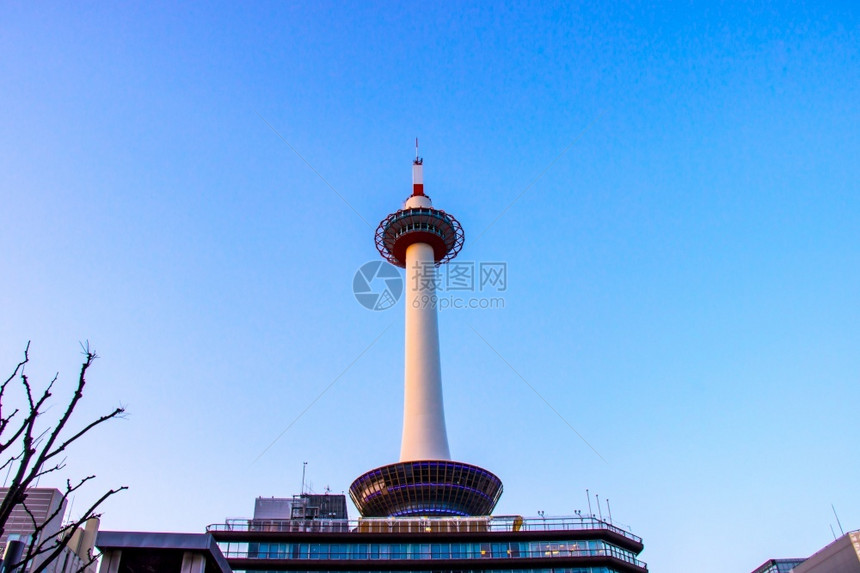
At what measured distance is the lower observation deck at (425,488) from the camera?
79.1 meters

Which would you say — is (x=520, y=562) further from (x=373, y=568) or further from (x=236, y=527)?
(x=236, y=527)

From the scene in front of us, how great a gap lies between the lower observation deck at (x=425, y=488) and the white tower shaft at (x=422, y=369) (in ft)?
7.03

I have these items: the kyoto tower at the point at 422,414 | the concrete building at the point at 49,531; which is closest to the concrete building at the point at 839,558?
the kyoto tower at the point at 422,414

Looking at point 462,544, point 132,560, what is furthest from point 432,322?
point 132,560

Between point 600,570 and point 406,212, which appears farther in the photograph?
point 406,212

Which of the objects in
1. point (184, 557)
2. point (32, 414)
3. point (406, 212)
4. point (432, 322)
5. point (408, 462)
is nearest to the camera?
point (32, 414)

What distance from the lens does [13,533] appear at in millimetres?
57312

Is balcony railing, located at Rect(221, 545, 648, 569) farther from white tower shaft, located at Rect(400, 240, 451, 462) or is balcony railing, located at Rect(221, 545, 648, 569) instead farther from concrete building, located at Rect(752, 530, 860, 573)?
concrete building, located at Rect(752, 530, 860, 573)

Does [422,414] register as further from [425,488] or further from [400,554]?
[400,554]

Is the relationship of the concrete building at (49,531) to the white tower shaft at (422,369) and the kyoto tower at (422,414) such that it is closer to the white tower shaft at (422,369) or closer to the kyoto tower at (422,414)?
the kyoto tower at (422,414)

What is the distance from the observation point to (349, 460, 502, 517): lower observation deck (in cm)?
7906

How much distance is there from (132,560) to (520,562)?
49472 millimetres

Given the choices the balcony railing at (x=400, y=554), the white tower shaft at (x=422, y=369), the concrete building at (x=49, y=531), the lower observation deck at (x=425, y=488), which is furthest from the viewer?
the white tower shaft at (x=422, y=369)

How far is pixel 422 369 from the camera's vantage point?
9056 cm
